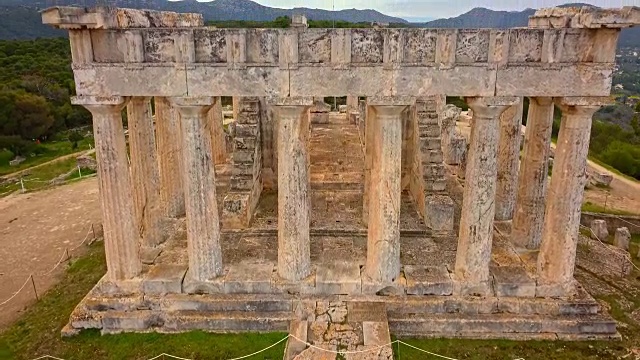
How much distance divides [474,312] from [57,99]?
3964 centimetres

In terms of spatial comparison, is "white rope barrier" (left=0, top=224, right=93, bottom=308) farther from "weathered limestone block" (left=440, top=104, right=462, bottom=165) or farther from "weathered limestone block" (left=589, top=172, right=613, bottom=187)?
"weathered limestone block" (left=589, top=172, right=613, bottom=187)

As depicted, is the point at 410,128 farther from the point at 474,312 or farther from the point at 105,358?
the point at 105,358

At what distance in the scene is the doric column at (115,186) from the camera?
10.5 metres

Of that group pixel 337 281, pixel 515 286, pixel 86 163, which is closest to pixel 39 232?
pixel 86 163

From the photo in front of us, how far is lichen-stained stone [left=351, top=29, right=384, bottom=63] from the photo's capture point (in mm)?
10078

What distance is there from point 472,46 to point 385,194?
3795mm

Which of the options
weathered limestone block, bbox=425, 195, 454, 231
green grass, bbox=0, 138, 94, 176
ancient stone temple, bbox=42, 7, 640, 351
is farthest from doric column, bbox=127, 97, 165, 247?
green grass, bbox=0, 138, 94, 176

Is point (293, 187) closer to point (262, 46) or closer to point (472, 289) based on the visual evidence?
point (262, 46)

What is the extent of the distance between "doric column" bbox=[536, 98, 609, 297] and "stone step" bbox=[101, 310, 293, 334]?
21.5 ft

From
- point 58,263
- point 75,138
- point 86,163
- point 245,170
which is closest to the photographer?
point 245,170

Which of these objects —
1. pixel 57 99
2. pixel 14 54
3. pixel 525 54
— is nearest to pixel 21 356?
pixel 525 54

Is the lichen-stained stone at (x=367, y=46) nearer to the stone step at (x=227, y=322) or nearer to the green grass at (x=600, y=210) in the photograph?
the stone step at (x=227, y=322)

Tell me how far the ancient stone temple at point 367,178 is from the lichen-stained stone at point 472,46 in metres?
0.02

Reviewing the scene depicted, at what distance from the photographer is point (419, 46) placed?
10.2 m
